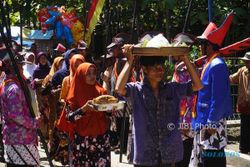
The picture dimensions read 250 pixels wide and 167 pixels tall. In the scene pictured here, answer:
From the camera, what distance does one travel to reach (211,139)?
22.0 feet

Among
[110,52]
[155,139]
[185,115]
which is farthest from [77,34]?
[155,139]

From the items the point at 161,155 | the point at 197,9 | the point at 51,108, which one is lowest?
the point at 51,108

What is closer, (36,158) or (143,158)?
(143,158)

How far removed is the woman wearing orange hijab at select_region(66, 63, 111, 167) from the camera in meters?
7.27

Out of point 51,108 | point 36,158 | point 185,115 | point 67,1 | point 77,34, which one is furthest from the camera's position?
point 67,1

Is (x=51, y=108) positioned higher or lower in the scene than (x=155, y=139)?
lower

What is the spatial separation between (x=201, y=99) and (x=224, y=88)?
0.31 metres

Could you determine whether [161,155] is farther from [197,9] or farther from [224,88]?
[197,9]

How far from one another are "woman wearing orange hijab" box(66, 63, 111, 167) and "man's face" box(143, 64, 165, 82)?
195cm

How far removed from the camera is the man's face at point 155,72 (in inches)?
209

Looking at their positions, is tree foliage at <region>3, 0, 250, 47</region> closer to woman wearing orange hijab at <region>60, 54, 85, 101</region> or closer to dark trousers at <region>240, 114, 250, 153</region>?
dark trousers at <region>240, 114, 250, 153</region>

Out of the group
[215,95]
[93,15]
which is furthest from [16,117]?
[93,15]

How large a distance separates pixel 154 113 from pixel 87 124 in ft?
6.78

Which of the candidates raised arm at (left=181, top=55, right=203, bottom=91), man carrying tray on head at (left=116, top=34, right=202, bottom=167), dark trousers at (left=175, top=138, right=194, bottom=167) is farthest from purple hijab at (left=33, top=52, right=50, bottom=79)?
raised arm at (left=181, top=55, right=203, bottom=91)
